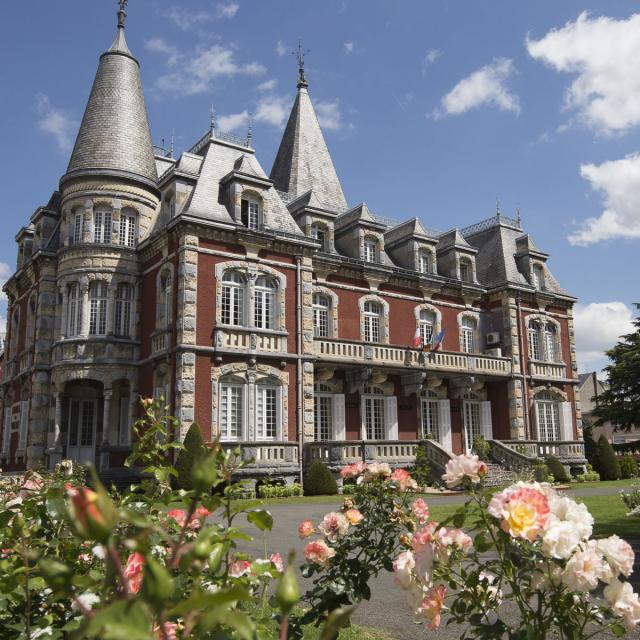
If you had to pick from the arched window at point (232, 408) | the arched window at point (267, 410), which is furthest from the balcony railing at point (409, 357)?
the arched window at point (232, 408)

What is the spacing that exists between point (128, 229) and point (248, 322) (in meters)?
6.64

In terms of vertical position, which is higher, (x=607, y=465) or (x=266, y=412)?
(x=266, y=412)

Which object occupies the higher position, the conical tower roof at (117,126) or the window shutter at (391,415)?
the conical tower roof at (117,126)

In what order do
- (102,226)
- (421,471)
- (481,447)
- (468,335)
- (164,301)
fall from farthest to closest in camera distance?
(468,335)
(481,447)
(102,226)
(164,301)
(421,471)

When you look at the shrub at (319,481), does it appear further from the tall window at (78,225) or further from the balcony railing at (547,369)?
the balcony railing at (547,369)

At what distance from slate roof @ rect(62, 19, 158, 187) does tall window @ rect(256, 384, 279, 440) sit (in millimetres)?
9822

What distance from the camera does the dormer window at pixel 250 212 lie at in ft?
79.0

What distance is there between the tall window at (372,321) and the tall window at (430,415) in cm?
354

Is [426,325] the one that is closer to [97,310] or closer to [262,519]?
[97,310]

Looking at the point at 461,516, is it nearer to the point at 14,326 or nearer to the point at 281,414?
the point at 281,414

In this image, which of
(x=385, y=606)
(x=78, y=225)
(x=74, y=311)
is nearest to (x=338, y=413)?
(x=74, y=311)

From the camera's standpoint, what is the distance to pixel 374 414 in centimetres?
2708

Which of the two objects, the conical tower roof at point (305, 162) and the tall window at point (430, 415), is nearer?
the tall window at point (430, 415)

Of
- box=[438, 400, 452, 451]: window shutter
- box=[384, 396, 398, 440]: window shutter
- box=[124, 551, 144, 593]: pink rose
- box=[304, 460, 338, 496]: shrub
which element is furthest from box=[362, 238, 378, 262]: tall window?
box=[124, 551, 144, 593]: pink rose
